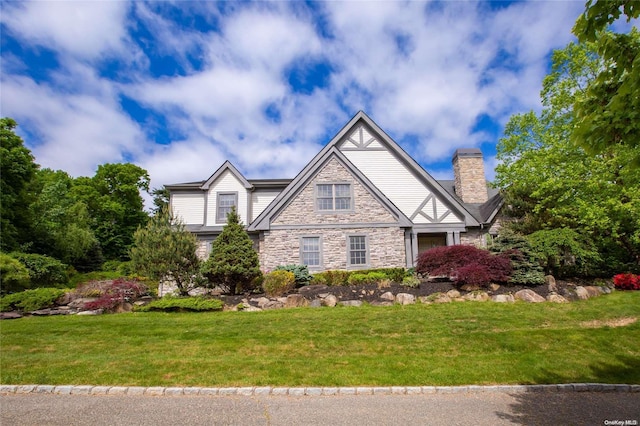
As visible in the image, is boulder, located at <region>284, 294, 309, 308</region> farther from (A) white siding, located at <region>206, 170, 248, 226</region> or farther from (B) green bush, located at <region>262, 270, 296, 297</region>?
(A) white siding, located at <region>206, 170, 248, 226</region>

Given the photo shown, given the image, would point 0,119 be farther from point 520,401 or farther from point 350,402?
point 520,401

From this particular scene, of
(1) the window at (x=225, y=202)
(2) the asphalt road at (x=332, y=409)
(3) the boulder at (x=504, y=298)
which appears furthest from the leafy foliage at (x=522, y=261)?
(1) the window at (x=225, y=202)

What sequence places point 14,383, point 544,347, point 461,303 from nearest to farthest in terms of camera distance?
1. point 14,383
2. point 544,347
3. point 461,303

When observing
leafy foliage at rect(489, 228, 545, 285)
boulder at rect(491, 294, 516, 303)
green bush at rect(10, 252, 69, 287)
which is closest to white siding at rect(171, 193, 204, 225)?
green bush at rect(10, 252, 69, 287)

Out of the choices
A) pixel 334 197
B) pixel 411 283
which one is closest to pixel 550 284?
pixel 411 283

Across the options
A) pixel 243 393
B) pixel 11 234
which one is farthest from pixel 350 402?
pixel 11 234

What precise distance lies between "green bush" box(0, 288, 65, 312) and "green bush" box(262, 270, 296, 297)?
720cm

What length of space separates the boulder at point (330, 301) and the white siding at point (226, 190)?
10.2 m

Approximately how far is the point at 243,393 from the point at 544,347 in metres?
6.47

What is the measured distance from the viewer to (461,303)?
38.3 ft

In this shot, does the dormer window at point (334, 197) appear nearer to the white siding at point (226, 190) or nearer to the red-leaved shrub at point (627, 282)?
the white siding at point (226, 190)

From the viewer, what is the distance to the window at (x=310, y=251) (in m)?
17.5

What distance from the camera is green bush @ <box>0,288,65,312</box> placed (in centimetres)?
1166

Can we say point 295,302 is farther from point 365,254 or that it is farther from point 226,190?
point 226,190
